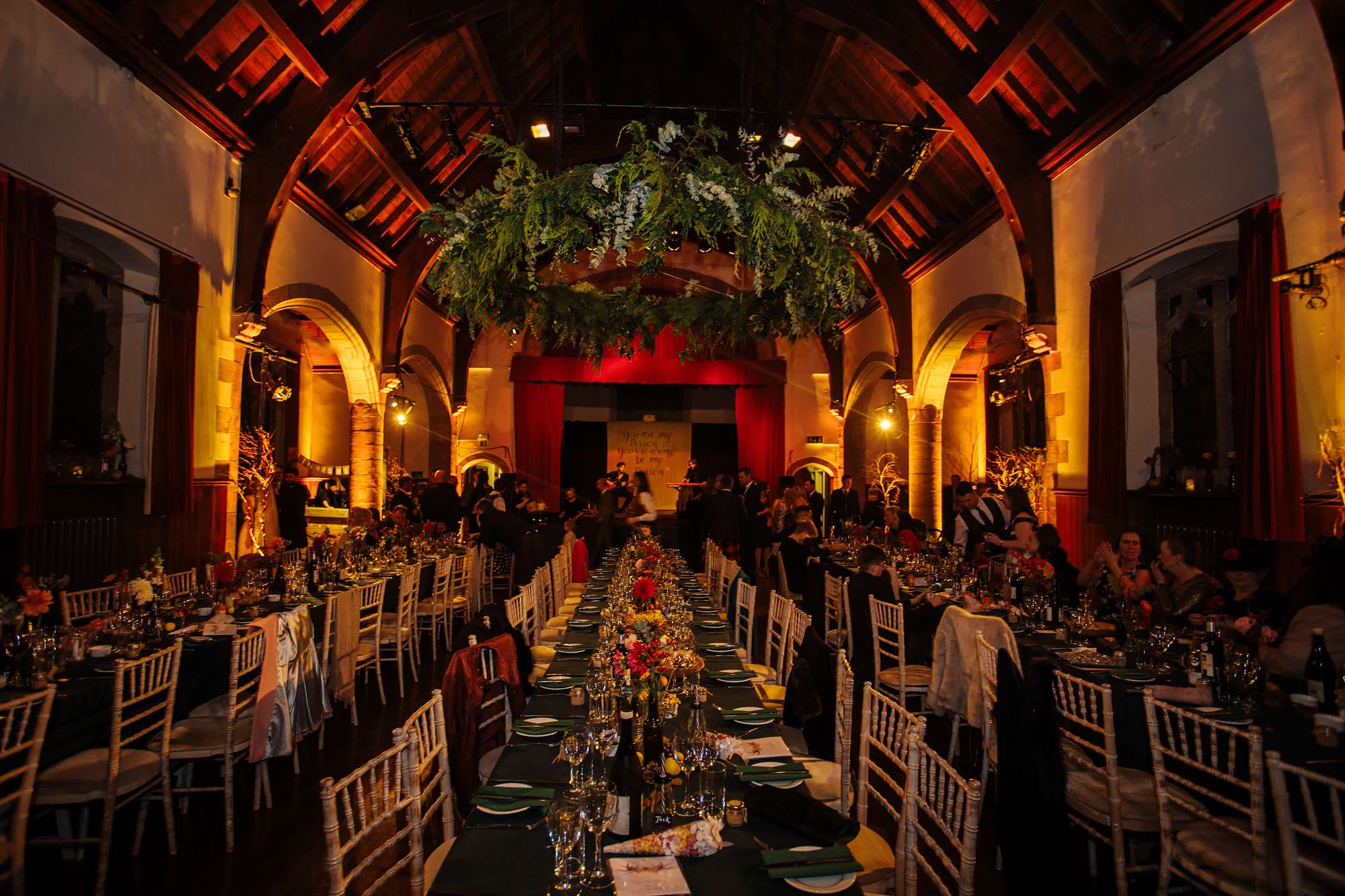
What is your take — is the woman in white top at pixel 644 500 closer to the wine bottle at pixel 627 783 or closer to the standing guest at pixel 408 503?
the standing guest at pixel 408 503

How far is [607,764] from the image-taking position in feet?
7.56

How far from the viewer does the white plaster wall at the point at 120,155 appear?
5051mm

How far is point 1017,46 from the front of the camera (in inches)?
287

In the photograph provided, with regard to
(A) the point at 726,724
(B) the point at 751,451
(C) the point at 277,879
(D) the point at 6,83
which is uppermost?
(D) the point at 6,83

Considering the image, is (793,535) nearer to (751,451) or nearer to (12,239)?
(12,239)

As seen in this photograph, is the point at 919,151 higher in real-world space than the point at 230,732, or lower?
higher

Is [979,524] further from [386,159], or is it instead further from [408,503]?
[408,503]

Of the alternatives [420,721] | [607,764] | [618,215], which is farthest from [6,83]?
[607,764]

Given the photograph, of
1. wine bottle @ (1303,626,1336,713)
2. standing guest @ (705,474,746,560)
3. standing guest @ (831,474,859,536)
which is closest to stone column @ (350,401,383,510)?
standing guest @ (705,474,746,560)

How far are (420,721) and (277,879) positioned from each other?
143 cm

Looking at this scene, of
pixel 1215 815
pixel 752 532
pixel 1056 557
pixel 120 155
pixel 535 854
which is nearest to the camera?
pixel 535 854

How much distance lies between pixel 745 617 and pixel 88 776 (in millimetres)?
3509

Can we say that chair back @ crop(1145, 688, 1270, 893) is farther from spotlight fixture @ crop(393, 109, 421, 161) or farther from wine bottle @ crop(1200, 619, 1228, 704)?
spotlight fixture @ crop(393, 109, 421, 161)

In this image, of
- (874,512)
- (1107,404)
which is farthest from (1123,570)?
(874,512)
